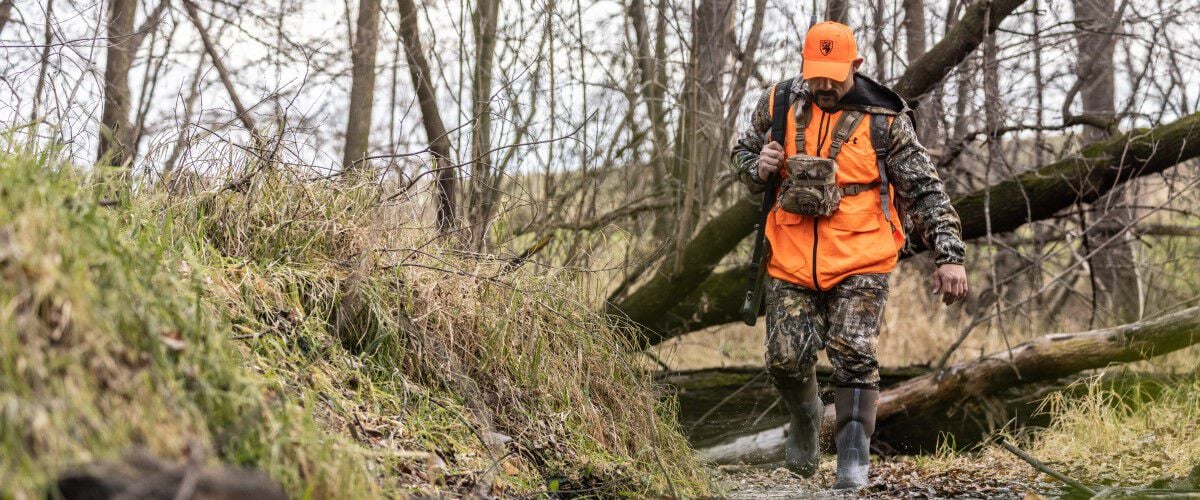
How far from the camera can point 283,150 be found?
467cm

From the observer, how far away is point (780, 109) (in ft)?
16.6

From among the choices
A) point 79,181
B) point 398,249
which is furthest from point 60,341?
point 398,249

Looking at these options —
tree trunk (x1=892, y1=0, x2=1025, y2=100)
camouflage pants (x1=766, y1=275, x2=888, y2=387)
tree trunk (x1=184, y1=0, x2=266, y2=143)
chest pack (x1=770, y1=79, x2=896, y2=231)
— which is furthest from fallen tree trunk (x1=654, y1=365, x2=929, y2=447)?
tree trunk (x1=184, y1=0, x2=266, y2=143)

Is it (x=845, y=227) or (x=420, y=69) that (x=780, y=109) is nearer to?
(x=845, y=227)

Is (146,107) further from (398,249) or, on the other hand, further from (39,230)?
(39,230)

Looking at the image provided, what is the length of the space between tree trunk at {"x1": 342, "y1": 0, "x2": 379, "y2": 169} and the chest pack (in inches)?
176

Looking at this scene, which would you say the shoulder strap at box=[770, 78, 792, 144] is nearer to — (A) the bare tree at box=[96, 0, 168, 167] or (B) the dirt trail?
(B) the dirt trail

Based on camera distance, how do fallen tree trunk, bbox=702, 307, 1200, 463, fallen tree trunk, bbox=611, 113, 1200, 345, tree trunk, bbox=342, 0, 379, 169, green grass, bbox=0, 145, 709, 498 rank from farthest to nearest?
tree trunk, bbox=342, 0, 379, 169, fallen tree trunk, bbox=611, 113, 1200, 345, fallen tree trunk, bbox=702, 307, 1200, 463, green grass, bbox=0, 145, 709, 498

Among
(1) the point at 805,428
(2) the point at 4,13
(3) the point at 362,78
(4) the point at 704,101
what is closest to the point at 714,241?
(4) the point at 704,101

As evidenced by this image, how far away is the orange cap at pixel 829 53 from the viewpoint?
477cm

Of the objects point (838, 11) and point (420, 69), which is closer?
point (420, 69)

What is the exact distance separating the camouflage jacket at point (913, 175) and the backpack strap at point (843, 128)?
5 cm

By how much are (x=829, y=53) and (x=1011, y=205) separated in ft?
9.24

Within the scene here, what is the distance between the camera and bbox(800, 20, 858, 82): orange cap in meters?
4.77
